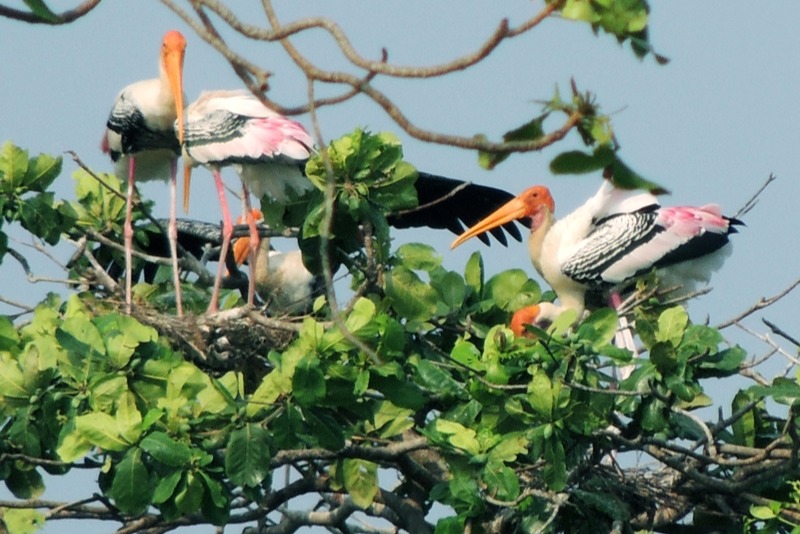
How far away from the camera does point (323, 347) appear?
4.81 m

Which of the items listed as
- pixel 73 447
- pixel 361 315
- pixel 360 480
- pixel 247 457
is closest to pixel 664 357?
pixel 361 315

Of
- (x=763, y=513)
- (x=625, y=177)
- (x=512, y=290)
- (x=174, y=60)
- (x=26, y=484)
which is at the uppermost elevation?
(x=625, y=177)

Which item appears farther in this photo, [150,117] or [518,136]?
[150,117]

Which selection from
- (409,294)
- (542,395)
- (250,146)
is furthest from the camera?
(250,146)

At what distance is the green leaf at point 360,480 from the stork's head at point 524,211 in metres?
2.60

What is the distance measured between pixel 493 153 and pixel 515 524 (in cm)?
402

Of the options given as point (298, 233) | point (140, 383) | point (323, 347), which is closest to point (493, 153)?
point (323, 347)

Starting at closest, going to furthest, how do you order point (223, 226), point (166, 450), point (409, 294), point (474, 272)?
point (166, 450) < point (409, 294) < point (474, 272) < point (223, 226)

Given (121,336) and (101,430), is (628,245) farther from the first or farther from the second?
(101,430)

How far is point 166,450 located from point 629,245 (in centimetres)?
293

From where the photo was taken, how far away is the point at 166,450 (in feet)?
15.3

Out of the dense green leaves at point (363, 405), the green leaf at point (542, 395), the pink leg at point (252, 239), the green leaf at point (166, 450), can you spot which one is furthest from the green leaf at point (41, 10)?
the pink leg at point (252, 239)

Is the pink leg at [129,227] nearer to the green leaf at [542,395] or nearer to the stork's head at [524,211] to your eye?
the stork's head at [524,211]

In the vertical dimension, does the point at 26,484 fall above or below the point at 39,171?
below
